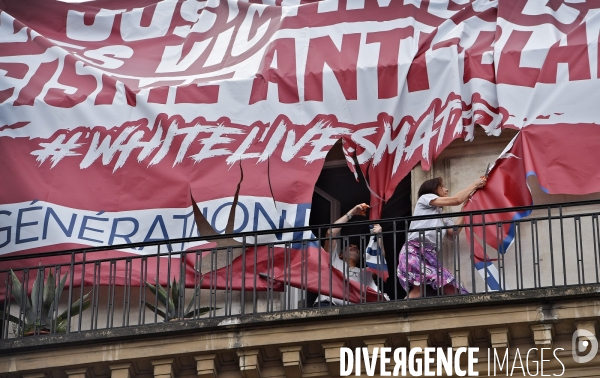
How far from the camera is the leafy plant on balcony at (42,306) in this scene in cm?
1578

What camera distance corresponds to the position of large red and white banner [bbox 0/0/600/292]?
1666 cm

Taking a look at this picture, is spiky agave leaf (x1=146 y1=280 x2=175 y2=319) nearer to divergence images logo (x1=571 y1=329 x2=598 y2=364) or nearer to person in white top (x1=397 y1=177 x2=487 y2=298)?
person in white top (x1=397 y1=177 x2=487 y2=298)

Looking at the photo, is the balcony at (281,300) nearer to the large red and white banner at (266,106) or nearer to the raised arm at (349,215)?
the raised arm at (349,215)

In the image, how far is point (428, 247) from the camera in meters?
15.5

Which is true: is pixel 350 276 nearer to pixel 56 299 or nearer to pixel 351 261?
pixel 351 261

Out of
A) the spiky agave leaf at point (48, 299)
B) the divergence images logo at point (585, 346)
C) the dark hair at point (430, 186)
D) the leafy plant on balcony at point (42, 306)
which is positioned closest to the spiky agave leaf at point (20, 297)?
the leafy plant on balcony at point (42, 306)

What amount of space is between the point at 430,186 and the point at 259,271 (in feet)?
6.32

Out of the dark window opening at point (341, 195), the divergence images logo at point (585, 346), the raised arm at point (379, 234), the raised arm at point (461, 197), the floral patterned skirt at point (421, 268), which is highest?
the dark window opening at point (341, 195)

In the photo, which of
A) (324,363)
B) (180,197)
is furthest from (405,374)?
(180,197)

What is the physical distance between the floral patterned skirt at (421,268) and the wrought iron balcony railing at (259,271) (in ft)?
0.18

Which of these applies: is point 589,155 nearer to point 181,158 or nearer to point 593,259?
point 593,259

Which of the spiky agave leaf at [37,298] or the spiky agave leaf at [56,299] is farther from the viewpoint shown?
the spiky agave leaf at [37,298]

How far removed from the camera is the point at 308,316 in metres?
14.7

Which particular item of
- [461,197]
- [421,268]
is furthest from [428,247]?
[461,197]
